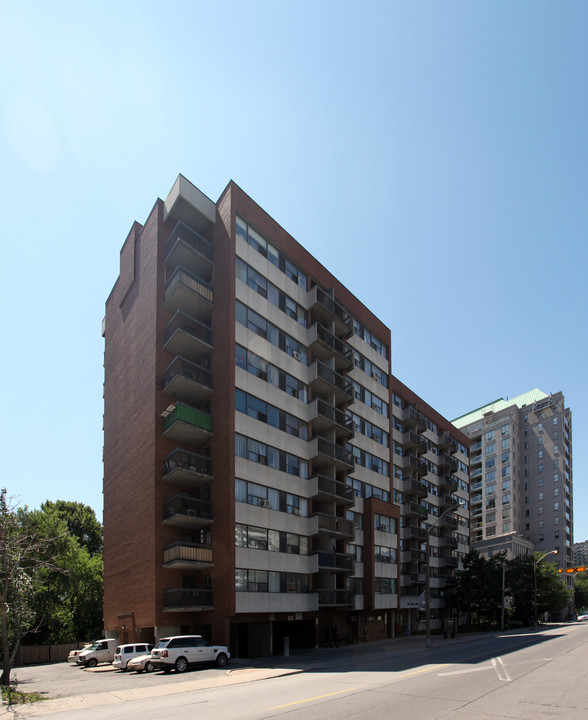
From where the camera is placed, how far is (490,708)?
47.4ft

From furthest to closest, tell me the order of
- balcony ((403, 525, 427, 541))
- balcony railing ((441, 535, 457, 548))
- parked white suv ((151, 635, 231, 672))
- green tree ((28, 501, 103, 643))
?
balcony railing ((441, 535, 457, 548)) → balcony ((403, 525, 427, 541)) → green tree ((28, 501, 103, 643)) → parked white suv ((151, 635, 231, 672))

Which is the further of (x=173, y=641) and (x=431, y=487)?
(x=431, y=487)

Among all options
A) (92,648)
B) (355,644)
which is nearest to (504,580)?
(355,644)

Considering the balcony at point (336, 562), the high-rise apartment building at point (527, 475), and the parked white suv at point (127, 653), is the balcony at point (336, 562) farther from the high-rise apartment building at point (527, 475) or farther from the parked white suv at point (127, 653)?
the high-rise apartment building at point (527, 475)

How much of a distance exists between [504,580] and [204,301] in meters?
49.2

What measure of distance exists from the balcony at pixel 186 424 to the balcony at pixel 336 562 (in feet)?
39.9

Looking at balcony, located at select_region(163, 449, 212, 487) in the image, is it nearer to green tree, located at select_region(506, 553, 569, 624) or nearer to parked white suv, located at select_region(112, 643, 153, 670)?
parked white suv, located at select_region(112, 643, 153, 670)

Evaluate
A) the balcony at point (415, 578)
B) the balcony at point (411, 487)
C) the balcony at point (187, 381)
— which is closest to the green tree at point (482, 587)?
the balcony at point (415, 578)

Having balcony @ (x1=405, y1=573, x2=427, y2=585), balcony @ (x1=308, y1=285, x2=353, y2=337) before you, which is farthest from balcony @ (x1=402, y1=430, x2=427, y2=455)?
balcony @ (x1=308, y1=285, x2=353, y2=337)

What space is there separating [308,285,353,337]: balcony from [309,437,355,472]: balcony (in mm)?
10084

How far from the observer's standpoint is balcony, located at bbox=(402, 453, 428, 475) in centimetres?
6444

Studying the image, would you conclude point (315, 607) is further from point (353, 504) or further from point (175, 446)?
point (175, 446)

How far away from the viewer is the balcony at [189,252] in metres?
37.9

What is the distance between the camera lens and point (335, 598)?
40.9 metres
